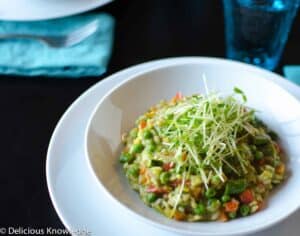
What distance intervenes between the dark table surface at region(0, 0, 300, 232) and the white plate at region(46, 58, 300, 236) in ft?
0.26

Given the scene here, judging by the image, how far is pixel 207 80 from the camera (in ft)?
3.96

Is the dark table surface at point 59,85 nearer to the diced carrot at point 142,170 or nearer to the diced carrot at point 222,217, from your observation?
the diced carrot at point 142,170

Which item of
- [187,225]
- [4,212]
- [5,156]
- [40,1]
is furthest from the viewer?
[40,1]

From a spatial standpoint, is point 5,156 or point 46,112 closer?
point 5,156

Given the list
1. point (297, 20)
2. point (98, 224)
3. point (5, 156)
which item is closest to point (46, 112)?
point (5, 156)

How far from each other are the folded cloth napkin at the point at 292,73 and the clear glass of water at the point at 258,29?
0.06m

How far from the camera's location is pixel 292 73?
53.3 inches

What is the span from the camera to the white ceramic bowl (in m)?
0.91

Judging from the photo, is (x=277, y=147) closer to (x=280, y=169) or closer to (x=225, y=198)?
(x=280, y=169)

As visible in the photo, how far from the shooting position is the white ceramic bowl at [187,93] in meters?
0.91

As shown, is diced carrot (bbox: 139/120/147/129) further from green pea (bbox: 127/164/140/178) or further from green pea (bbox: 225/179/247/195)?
green pea (bbox: 225/179/247/195)

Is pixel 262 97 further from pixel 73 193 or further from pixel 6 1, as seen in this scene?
pixel 6 1

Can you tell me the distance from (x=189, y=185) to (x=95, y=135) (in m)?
0.23

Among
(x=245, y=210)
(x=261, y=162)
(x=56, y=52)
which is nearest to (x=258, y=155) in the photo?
(x=261, y=162)
